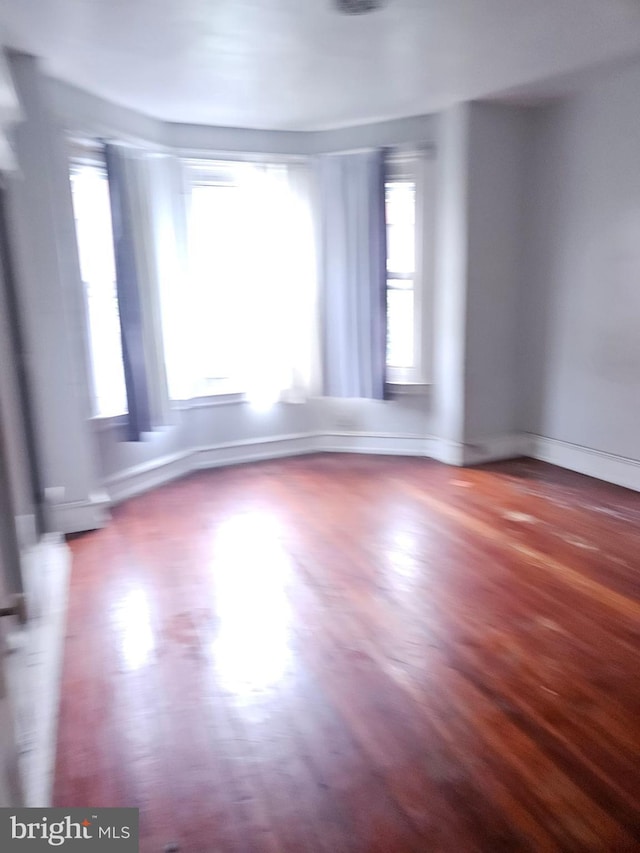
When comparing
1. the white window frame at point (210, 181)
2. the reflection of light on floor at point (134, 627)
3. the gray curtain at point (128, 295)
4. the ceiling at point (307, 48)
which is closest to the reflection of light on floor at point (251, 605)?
the reflection of light on floor at point (134, 627)

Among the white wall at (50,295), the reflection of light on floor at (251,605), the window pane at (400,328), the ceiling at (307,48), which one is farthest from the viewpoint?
the window pane at (400,328)

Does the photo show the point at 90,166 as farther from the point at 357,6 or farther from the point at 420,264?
the point at 420,264

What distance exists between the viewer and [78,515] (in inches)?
144

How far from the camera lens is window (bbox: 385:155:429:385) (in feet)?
15.1

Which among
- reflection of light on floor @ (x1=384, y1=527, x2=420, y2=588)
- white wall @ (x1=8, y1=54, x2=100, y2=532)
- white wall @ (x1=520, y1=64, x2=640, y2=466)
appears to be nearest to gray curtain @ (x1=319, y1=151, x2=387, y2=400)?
white wall @ (x1=520, y1=64, x2=640, y2=466)

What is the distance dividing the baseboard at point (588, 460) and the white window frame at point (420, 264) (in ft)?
3.24

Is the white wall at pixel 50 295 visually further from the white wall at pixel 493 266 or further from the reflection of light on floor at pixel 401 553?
the white wall at pixel 493 266

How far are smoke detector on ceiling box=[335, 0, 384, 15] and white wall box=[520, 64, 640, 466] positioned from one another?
6.62ft

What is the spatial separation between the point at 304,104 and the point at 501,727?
364 cm

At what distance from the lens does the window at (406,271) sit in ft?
15.1

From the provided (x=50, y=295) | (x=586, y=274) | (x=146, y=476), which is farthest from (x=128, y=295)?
→ (x=586, y=274)

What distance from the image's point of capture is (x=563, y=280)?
4395mm

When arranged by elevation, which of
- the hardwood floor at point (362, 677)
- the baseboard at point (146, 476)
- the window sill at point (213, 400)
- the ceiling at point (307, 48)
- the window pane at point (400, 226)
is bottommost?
the hardwood floor at point (362, 677)

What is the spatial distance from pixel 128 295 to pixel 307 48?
1.79m
